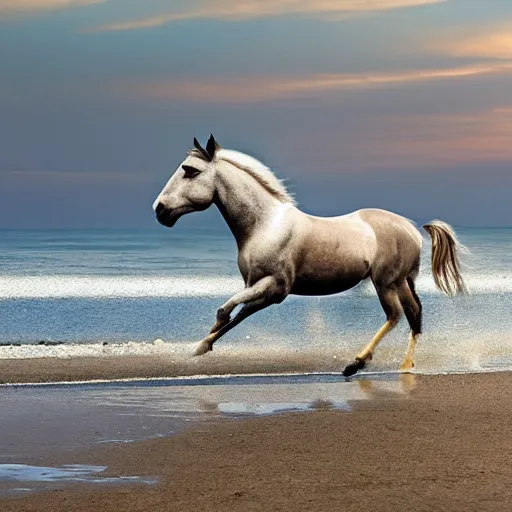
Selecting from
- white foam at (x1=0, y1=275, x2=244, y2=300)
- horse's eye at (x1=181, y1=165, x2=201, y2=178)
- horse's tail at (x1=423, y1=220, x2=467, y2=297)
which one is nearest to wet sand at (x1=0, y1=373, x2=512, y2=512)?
horse's eye at (x1=181, y1=165, x2=201, y2=178)

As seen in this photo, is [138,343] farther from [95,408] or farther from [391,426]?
[391,426]

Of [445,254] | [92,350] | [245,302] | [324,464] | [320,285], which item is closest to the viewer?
[324,464]

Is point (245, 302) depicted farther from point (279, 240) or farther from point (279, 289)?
point (279, 240)

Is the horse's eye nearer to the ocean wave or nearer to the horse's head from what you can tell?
the horse's head

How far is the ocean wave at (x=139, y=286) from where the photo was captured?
943 inches

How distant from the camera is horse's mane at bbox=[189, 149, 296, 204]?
1048cm

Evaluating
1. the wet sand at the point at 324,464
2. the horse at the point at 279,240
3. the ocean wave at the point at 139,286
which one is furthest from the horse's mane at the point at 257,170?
the ocean wave at the point at 139,286

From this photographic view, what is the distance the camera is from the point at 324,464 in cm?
644

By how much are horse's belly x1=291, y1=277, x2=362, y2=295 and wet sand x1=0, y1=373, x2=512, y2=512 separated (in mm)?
2231

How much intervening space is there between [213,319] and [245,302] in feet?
24.7

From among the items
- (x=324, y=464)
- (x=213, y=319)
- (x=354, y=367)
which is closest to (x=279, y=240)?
(x=354, y=367)

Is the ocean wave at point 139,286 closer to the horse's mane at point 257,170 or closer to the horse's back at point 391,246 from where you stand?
the horse's back at point 391,246

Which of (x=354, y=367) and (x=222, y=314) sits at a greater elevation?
(x=222, y=314)

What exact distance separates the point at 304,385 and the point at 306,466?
3.35 metres
